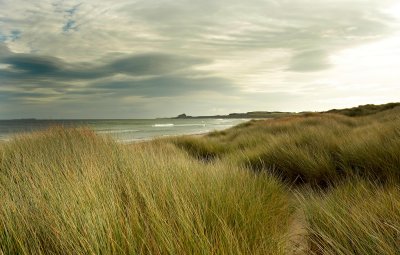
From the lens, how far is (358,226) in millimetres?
2227

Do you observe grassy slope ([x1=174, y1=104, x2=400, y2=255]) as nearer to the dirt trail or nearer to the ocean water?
the dirt trail

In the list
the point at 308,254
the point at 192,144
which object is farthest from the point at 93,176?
the point at 192,144

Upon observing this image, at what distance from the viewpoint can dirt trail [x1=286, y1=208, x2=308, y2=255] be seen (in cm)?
257

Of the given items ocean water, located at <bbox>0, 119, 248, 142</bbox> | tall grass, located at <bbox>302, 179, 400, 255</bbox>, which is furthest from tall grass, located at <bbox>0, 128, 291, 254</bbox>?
ocean water, located at <bbox>0, 119, 248, 142</bbox>

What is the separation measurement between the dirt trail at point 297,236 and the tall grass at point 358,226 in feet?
0.28

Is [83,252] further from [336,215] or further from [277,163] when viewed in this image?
[277,163]

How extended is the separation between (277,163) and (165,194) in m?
3.70

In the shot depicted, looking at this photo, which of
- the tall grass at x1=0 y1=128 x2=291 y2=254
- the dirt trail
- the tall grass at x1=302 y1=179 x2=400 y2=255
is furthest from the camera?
the dirt trail

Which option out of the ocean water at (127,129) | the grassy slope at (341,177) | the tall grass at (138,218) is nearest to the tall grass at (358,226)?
the grassy slope at (341,177)

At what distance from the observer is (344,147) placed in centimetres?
537

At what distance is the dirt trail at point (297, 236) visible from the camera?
2.57 meters

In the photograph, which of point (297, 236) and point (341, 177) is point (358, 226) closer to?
point (297, 236)

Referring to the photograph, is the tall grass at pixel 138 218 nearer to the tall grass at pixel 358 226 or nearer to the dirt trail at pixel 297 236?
the dirt trail at pixel 297 236

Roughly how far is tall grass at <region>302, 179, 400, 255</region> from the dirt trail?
8 centimetres
